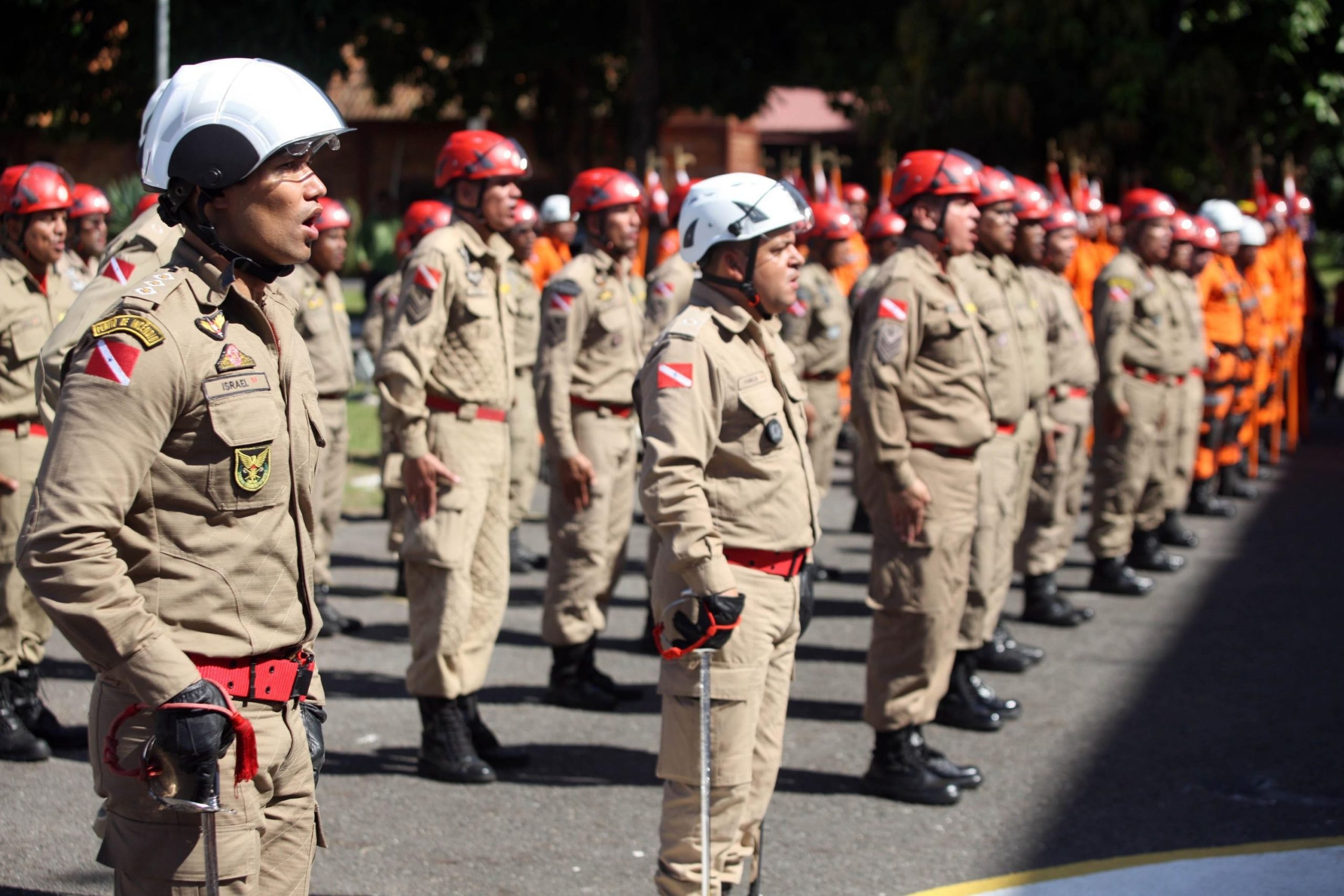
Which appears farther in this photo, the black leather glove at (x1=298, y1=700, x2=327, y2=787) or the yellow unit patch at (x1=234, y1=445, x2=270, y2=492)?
the black leather glove at (x1=298, y1=700, x2=327, y2=787)

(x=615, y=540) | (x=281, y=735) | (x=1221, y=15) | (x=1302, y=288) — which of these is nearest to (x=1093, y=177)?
(x=1221, y=15)

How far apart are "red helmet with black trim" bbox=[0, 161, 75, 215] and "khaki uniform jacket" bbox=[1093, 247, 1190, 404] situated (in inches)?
241

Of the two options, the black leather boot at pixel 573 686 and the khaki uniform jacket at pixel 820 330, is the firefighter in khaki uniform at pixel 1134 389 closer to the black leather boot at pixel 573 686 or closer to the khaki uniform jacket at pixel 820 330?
the khaki uniform jacket at pixel 820 330

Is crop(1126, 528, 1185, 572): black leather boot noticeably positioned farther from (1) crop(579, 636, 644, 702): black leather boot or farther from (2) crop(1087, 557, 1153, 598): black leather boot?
(1) crop(579, 636, 644, 702): black leather boot

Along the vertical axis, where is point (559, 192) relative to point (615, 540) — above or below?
above

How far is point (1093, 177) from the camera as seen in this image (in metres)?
20.7

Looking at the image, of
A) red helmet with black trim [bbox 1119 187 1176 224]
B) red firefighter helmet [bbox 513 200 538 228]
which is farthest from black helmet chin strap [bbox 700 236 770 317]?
red helmet with black trim [bbox 1119 187 1176 224]

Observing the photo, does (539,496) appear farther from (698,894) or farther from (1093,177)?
(1093,177)

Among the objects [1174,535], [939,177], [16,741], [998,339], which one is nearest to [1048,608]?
[998,339]

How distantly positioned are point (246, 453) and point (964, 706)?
4.55 m

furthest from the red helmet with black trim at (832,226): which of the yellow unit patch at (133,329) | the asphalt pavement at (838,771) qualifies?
the yellow unit patch at (133,329)

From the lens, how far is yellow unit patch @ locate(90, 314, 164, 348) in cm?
261

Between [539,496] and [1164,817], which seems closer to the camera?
[1164,817]

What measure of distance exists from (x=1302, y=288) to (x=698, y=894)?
14100mm
